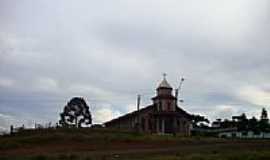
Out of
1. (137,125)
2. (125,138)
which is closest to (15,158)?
(125,138)

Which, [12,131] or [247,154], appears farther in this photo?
[12,131]

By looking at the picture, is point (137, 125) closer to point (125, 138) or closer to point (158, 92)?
point (158, 92)

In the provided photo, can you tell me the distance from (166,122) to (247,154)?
46048 mm

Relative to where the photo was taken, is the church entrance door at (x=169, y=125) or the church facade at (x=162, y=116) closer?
the church facade at (x=162, y=116)

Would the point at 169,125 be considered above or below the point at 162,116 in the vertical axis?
below

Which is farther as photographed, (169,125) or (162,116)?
(169,125)

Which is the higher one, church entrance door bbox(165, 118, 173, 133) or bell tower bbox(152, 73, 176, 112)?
bell tower bbox(152, 73, 176, 112)

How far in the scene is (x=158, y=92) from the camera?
77.1 m

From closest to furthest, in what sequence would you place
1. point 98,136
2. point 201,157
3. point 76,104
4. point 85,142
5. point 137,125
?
point 201,157 < point 85,142 < point 98,136 < point 137,125 < point 76,104

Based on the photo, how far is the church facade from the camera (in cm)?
7519

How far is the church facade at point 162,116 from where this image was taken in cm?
7519

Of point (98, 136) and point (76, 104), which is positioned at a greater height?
point (76, 104)

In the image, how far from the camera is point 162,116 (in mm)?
75688

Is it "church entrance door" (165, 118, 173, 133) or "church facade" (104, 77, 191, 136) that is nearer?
"church facade" (104, 77, 191, 136)
